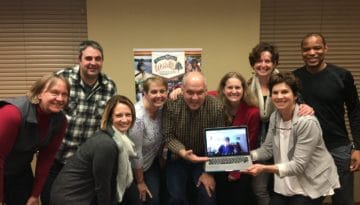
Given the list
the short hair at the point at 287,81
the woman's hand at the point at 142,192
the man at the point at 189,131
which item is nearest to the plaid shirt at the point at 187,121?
the man at the point at 189,131

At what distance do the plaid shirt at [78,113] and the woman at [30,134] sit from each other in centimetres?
18

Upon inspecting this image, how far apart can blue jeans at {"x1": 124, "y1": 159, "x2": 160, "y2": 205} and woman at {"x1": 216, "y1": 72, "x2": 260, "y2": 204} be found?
18.1 inches

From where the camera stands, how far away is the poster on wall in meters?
3.03

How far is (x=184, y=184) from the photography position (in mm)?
2459

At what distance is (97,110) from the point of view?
2.39m

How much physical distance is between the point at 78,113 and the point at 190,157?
821 millimetres

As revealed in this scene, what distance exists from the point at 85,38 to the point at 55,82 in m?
1.31

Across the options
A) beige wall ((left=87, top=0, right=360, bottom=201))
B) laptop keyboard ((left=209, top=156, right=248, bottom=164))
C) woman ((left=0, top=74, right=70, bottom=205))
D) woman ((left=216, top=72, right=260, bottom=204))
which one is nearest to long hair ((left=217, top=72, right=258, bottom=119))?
woman ((left=216, top=72, right=260, bottom=204))

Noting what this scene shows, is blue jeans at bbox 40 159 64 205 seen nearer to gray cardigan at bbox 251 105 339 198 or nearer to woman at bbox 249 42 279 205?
woman at bbox 249 42 279 205

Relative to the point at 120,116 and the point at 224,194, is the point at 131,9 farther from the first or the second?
the point at 224,194

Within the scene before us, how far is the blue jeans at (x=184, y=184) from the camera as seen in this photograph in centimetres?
239

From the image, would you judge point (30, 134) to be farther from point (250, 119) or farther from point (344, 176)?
point (344, 176)

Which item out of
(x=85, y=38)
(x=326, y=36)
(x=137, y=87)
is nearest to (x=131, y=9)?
(x=85, y=38)

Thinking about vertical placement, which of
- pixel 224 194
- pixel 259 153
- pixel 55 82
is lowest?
pixel 224 194
